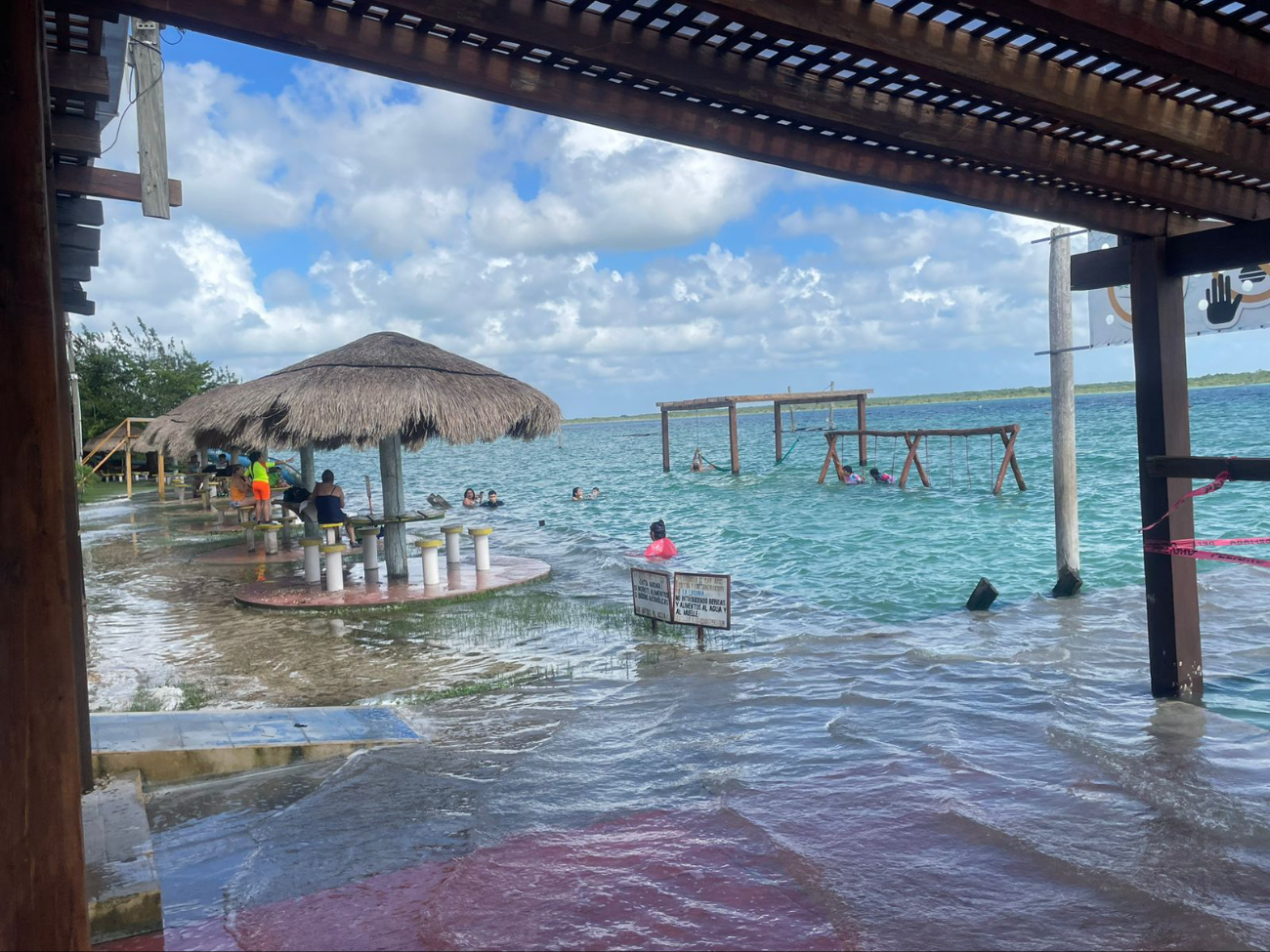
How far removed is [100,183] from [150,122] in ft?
4.74

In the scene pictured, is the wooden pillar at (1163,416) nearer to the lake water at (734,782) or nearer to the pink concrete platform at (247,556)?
the lake water at (734,782)

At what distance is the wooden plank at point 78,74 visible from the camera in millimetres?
3936

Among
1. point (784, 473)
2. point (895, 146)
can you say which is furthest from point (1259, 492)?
point (895, 146)

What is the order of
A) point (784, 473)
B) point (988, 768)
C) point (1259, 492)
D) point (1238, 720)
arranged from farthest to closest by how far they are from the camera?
point (784, 473)
point (1259, 492)
point (1238, 720)
point (988, 768)

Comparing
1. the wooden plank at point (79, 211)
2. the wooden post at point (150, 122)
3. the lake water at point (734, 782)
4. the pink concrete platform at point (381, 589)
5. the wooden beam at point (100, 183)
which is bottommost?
the lake water at point (734, 782)

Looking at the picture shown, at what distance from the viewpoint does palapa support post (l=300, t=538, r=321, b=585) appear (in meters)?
12.5

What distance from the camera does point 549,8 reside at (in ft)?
10.00

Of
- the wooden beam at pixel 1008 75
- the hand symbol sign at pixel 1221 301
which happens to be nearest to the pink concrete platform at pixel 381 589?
the hand symbol sign at pixel 1221 301

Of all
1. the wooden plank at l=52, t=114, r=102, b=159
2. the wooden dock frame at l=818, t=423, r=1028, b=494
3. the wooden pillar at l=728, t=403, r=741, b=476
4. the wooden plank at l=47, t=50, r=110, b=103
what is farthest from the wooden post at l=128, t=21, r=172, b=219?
the wooden pillar at l=728, t=403, r=741, b=476

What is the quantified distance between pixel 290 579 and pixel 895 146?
10939 mm

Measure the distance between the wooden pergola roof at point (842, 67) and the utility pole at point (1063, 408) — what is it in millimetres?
7227

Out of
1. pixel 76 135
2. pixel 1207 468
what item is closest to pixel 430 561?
pixel 76 135

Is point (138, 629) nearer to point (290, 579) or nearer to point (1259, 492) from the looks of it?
point (290, 579)

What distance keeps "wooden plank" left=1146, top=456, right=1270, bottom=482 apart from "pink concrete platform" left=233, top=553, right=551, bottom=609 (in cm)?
795
